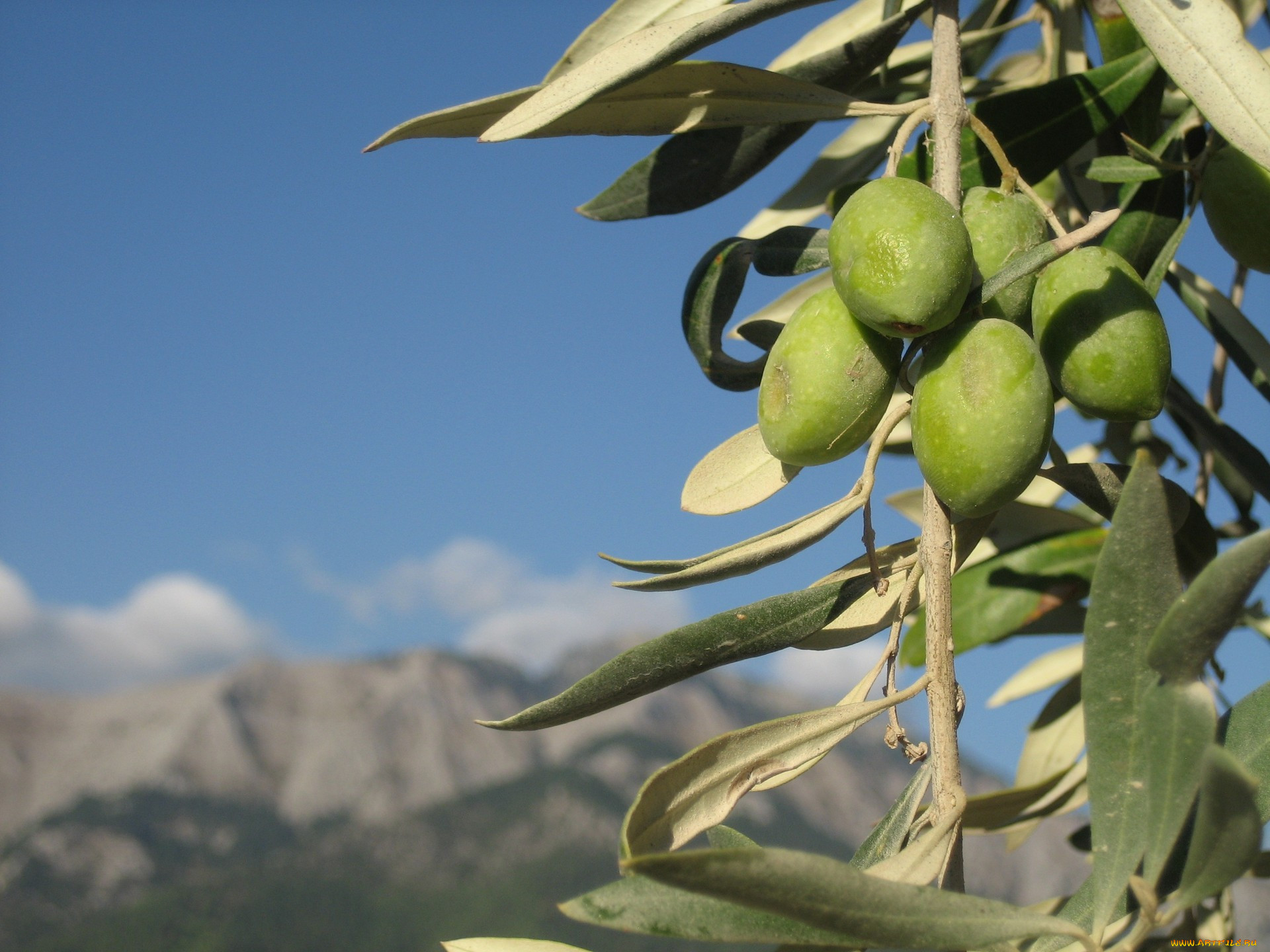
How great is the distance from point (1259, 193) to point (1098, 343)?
1.41 feet

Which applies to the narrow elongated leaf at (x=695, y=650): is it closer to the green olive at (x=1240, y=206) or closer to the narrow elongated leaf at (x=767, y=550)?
the narrow elongated leaf at (x=767, y=550)

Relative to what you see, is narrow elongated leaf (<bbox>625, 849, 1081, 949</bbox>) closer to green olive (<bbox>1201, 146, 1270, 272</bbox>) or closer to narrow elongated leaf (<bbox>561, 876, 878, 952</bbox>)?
narrow elongated leaf (<bbox>561, 876, 878, 952</bbox>)

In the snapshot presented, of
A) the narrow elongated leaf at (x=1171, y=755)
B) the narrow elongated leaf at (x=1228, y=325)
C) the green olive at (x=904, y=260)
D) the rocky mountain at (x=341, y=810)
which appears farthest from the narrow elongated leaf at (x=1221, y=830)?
the rocky mountain at (x=341, y=810)

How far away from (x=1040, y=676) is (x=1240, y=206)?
147cm

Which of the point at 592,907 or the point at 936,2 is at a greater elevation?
the point at 936,2

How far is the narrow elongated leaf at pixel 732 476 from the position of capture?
127 cm

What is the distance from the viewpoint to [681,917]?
85 cm

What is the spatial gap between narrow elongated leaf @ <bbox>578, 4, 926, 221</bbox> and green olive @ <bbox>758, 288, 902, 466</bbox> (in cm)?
43

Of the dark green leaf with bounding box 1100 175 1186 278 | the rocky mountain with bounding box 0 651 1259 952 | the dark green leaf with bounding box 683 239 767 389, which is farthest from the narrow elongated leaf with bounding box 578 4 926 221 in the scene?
the rocky mountain with bounding box 0 651 1259 952

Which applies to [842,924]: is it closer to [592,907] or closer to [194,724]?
[592,907]

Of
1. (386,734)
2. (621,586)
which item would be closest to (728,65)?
(621,586)

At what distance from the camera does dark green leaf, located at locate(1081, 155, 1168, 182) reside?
1366mm

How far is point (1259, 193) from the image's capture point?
1.28 meters

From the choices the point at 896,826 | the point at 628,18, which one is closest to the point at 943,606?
the point at 896,826
